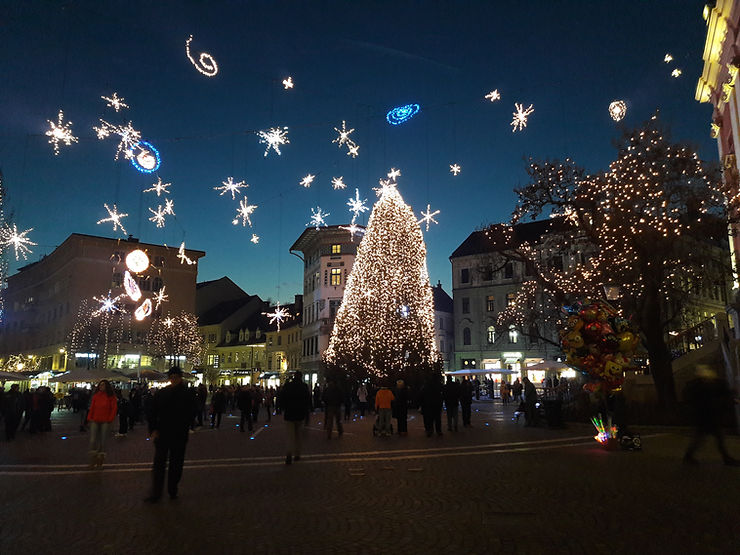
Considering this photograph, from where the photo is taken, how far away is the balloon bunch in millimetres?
13562

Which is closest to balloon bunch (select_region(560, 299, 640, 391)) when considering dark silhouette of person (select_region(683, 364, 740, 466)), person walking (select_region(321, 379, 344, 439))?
dark silhouette of person (select_region(683, 364, 740, 466))

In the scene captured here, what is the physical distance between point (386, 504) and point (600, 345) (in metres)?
8.14

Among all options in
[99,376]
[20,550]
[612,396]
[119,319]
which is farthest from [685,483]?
[119,319]

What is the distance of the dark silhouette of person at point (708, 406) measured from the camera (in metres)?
10.2

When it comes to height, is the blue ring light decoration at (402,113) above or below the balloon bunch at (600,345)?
above

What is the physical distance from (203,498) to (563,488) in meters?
5.03

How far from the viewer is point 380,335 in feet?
117

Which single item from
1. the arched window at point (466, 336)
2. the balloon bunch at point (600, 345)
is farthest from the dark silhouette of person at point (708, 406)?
the arched window at point (466, 336)

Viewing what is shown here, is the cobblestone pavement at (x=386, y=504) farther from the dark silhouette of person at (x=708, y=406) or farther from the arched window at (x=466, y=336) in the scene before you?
the arched window at (x=466, y=336)

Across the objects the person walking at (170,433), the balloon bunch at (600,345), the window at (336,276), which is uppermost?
the window at (336,276)

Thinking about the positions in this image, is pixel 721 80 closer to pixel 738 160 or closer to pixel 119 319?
pixel 738 160

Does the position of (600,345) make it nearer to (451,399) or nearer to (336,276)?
(451,399)

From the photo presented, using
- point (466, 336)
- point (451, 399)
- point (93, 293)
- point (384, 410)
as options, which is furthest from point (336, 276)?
point (384, 410)

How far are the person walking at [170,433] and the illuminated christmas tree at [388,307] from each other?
27.2m
